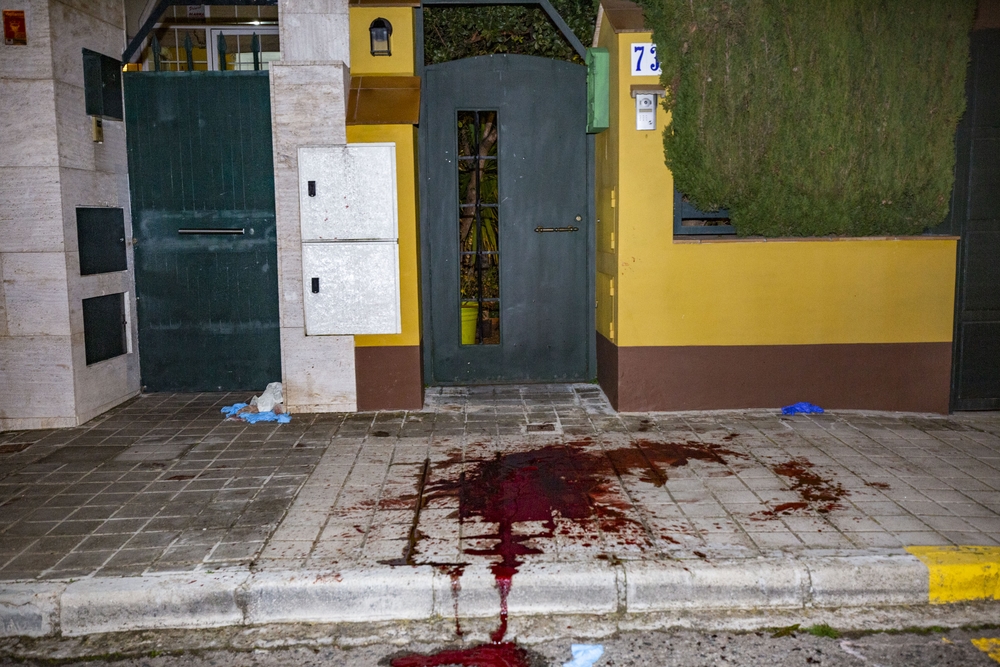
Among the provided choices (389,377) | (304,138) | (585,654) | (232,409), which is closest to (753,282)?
(389,377)

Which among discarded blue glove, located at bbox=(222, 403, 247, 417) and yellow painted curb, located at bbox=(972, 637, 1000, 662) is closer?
yellow painted curb, located at bbox=(972, 637, 1000, 662)

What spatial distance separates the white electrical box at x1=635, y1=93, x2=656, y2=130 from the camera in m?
6.92

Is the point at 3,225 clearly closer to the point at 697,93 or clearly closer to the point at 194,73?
the point at 194,73

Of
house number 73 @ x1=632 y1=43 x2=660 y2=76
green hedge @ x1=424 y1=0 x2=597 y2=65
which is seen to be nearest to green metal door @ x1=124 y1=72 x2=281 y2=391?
green hedge @ x1=424 y1=0 x2=597 y2=65

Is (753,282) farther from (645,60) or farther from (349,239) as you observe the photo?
(349,239)

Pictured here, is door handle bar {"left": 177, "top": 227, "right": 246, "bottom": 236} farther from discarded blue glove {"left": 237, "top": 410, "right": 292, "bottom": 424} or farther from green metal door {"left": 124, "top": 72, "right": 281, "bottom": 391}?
discarded blue glove {"left": 237, "top": 410, "right": 292, "bottom": 424}

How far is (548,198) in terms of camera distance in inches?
318

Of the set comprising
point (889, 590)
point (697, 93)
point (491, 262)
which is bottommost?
point (889, 590)

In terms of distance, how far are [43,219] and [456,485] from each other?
13.1 feet

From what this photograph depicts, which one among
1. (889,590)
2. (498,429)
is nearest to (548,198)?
(498,429)

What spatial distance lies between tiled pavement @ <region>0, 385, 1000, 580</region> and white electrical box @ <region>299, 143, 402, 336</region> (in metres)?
0.86

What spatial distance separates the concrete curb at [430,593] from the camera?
411 centimetres

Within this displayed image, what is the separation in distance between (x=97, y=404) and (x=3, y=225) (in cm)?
161

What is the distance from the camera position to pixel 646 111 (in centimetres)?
693
